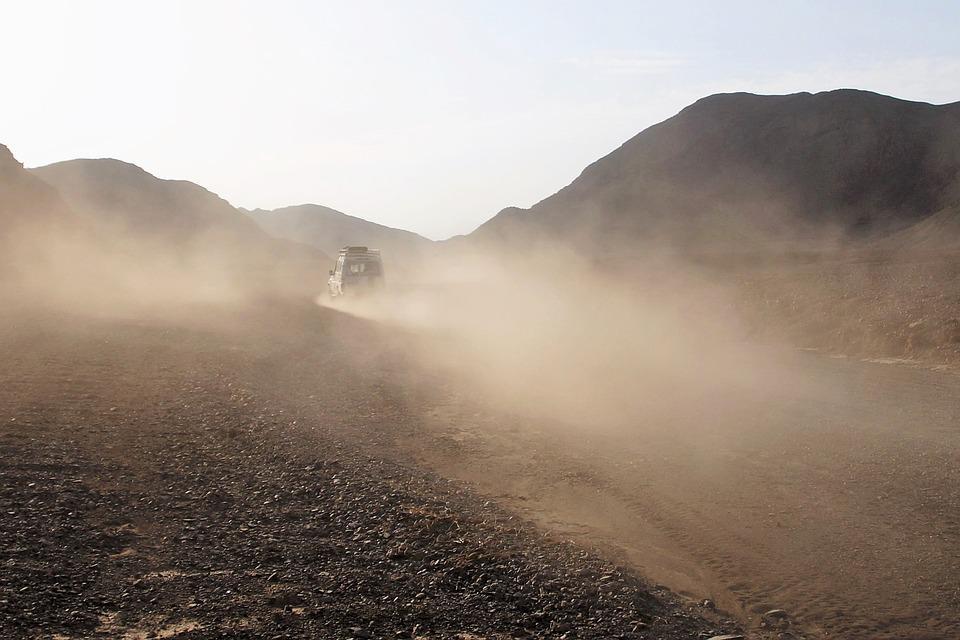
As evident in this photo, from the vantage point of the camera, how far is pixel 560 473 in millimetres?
9555

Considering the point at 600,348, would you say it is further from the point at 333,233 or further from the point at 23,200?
the point at 333,233

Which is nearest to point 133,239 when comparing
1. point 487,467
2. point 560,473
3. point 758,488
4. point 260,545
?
point 487,467

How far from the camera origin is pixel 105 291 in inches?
1313

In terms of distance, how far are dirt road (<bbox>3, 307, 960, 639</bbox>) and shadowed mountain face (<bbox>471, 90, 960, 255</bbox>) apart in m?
71.3

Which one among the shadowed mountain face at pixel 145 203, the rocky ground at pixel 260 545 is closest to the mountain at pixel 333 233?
the shadowed mountain face at pixel 145 203

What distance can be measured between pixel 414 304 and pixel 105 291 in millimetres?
13699

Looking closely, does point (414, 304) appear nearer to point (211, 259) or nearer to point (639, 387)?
point (639, 387)

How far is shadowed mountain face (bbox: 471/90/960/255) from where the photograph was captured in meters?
87.1

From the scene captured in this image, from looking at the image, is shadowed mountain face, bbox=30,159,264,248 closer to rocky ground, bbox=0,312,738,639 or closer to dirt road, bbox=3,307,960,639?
dirt road, bbox=3,307,960,639

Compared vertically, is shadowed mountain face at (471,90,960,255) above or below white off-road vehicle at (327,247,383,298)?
above

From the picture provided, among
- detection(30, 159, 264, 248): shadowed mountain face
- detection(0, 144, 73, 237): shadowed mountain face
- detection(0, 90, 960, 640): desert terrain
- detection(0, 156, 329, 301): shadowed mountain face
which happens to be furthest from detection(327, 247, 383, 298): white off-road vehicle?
detection(30, 159, 264, 248): shadowed mountain face

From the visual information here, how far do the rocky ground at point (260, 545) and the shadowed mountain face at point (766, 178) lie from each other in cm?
7642

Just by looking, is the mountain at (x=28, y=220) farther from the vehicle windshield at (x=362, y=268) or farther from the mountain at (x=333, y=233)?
the mountain at (x=333, y=233)

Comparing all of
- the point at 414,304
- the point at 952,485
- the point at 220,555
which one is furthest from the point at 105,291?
the point at 952,485
